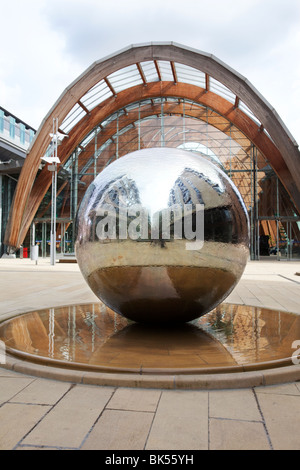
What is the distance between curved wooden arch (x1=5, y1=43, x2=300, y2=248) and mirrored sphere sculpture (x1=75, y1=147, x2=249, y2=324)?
22727 mm

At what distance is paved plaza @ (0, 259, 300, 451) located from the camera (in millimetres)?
2316

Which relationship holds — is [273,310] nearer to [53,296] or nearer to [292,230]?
[53,296]

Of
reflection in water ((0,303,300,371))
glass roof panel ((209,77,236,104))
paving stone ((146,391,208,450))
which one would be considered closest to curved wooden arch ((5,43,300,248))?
glass roof panel ((209,77,236,104))

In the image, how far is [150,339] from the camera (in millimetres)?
4652

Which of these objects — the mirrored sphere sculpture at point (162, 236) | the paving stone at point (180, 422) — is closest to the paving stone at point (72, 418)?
the paving stone at point (180, 422)

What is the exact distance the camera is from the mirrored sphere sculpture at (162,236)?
4.39 meters

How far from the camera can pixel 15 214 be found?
2964 cm

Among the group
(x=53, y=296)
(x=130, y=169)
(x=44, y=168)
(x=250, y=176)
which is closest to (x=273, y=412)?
(x=130, y=169)

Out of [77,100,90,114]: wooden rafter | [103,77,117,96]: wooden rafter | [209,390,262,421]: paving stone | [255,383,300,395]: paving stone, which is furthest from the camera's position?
[77,100,90,114]: wooden rafter

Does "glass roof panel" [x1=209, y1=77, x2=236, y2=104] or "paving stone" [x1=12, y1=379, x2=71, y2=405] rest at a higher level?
"glass roof panel" [x1=209, y1=77, x2=236, y2=104]

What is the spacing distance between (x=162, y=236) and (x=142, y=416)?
6.87 ft

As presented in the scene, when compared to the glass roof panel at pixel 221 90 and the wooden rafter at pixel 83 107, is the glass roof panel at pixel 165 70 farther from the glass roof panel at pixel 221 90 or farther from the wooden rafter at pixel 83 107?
the wooden rafter at pixel 83 107

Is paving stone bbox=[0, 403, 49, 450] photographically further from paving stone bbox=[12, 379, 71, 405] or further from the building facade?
the building facade

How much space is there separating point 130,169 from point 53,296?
497cm
